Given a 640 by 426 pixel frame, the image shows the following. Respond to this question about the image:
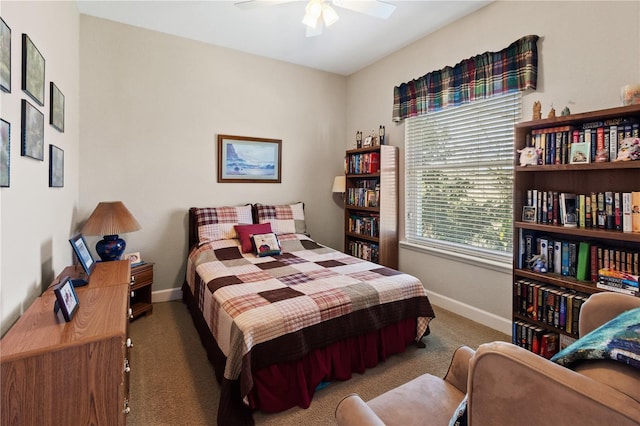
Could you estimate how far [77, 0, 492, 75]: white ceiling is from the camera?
279 centimetres

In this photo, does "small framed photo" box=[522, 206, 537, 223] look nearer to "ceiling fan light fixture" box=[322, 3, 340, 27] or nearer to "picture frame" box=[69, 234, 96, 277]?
"ceiling fan light fixture" box=[322, 3, 340, 27]

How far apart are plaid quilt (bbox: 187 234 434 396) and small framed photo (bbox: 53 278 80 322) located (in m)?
0.72

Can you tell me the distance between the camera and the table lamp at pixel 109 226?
271 cm

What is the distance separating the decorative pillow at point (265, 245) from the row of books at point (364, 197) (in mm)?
1236

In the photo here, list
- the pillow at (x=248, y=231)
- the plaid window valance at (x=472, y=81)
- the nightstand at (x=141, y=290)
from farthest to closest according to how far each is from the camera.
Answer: the pillow at (x=248, y=231) → the nightstand at (x=141, y=290) → the plaid window valance at (x=472, y=81)

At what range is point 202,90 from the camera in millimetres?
3525

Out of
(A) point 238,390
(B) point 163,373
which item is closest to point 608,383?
(A) point 238,390

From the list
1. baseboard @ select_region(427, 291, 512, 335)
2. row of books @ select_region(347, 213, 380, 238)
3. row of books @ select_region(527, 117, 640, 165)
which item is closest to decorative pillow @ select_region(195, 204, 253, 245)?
row of books @ select_region(347, 213, 380, 238)

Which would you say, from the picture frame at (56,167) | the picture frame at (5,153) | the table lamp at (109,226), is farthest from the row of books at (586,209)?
the table lamp at (109,226)

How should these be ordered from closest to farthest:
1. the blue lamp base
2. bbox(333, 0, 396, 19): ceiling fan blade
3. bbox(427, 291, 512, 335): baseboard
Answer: bbox(333, 0, 396, 19): ceiling fan blade, bbox(427, 291, 512, 335): baseboard, the blue lamp base

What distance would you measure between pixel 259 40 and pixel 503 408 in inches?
148

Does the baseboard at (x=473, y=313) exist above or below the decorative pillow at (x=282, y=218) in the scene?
below

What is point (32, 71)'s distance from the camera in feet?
5.02

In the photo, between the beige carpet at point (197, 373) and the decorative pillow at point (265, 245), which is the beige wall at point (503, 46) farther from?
the decorative pillow at point (265, 245)
